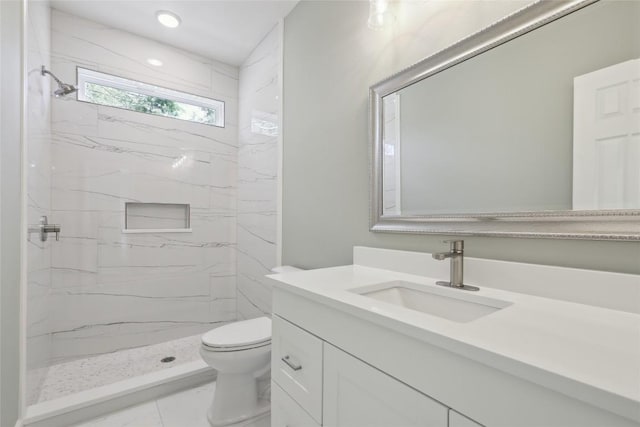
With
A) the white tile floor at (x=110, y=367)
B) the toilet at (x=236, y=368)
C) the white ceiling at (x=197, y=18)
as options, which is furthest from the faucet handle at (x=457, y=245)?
the white tile floor at (x=110, y=367)

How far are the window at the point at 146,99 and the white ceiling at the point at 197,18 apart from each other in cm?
41

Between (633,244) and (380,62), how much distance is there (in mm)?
1180

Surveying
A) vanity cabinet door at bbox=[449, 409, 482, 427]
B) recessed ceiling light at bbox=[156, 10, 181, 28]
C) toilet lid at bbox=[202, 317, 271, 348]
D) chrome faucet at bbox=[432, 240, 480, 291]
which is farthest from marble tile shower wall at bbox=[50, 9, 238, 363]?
vanity cabinet door at bbox=[449, 409, 482, 427]

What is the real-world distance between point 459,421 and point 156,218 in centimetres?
269

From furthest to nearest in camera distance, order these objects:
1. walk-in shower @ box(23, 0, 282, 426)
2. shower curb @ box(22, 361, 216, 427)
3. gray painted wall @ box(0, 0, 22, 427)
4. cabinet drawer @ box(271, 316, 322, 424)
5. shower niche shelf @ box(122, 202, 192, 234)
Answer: shower niche shelf @ box(122, 202, 192, 234) < walk-in shower @ box(23, 0, 282, 426) < shower curb @ box(22, 361, 216, 427) < gray painted wall @ box(0, 0, 22, 427) < cabinet drawer @ box(271, 316, 322, 424)

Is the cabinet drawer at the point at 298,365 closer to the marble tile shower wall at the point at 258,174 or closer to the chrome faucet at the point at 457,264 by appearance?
the chrome faucet at the point at 457,264

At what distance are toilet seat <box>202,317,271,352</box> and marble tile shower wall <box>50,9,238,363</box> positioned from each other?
1.18 m

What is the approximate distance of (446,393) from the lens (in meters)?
0.57

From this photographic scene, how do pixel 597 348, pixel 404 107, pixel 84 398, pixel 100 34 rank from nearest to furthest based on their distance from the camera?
pixel 597 348 → pixel 404 107 → pixel 84 398 → pixel 100 34

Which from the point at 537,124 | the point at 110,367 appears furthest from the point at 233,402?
the point at 537,124

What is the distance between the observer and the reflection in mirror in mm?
774

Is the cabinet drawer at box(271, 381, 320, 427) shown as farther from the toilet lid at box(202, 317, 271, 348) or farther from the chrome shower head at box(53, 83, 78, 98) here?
the chrome shower head at box(53, 83, 78, 98)

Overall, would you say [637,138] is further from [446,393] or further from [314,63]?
[314,63]

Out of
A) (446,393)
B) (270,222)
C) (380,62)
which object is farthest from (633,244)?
(270,222)
